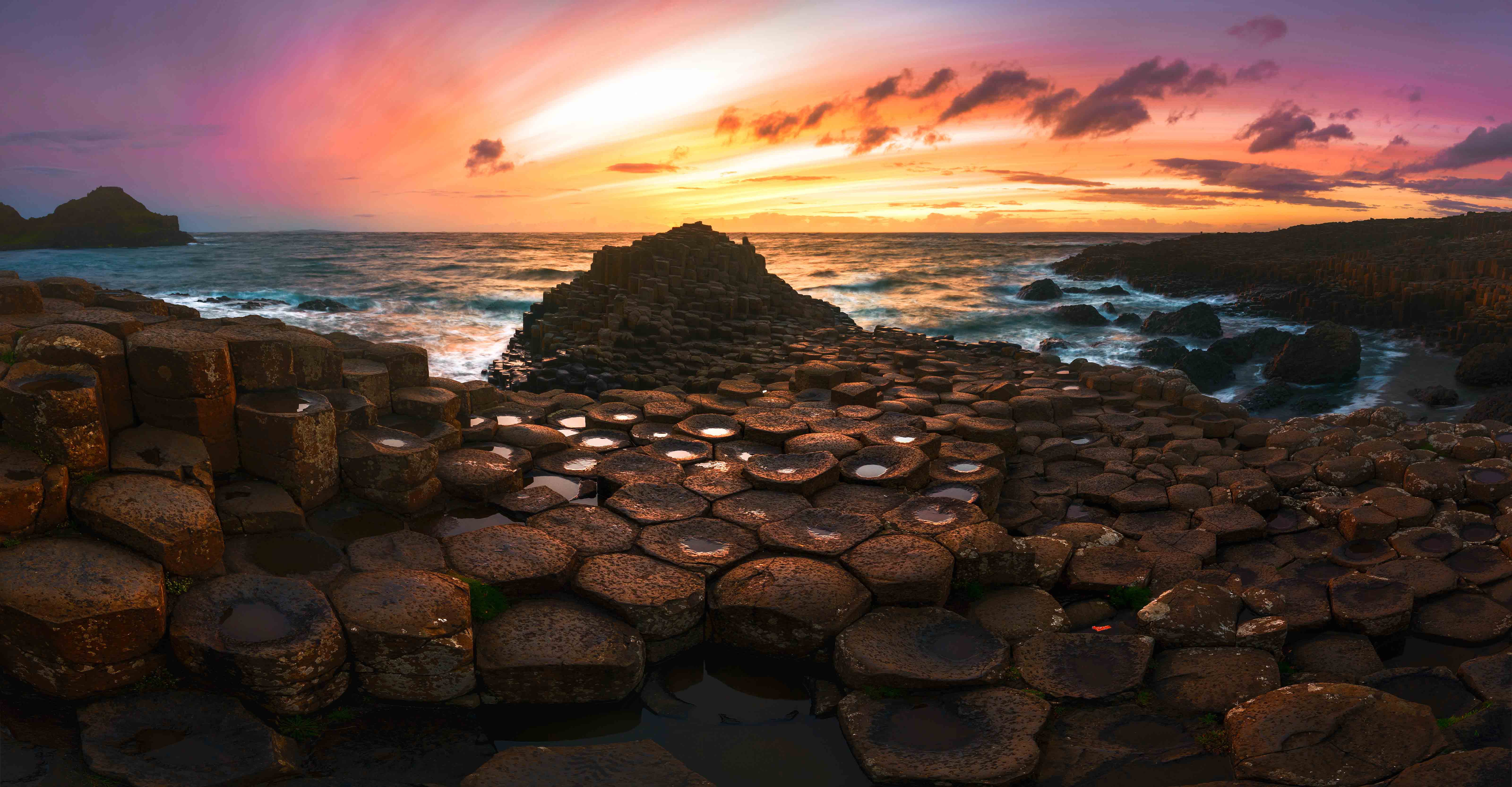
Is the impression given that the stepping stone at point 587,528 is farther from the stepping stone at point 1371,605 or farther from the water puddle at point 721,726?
the stepping stone at point 1371,605

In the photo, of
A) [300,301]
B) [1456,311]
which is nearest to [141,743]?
[1456,311]

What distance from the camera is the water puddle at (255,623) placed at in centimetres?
312

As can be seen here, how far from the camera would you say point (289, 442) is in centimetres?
429

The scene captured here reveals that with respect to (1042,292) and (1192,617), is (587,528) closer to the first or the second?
(1192,617)

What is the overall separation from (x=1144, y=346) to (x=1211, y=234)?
70.0m

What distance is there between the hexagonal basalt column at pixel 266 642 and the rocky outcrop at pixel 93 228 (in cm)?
7880

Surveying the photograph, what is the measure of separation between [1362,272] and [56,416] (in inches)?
1201

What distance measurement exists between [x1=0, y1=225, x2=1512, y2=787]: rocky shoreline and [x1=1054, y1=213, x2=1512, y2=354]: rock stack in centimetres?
1537

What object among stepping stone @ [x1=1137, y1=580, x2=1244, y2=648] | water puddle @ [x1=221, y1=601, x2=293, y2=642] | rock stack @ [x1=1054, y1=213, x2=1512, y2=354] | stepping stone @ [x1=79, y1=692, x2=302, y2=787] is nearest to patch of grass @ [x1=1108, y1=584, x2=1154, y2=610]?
stepping stone @ [x1=1137, y1=580, x2=1244, y2=648]

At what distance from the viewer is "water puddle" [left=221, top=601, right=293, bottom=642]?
312 centimetres

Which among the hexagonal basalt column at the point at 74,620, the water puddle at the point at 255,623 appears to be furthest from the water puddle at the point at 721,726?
→ the hexagonal basalt column at the point at 74,620

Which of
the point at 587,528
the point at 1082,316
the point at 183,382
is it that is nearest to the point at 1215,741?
the point at 587,528

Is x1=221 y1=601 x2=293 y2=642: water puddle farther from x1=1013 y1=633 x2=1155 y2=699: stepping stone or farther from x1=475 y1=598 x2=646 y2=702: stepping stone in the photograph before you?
x1=1013 y1=633 x2=1155 y2=699: stepping stone

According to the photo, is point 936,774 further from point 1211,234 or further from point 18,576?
point 1211,234
